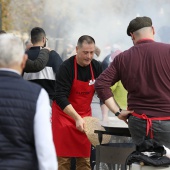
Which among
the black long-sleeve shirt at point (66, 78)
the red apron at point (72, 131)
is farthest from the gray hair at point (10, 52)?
the red apron at point (72, 131)

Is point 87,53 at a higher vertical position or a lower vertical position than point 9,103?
higher

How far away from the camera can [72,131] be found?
317 inches

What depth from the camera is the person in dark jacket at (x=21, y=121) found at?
14.4 ft

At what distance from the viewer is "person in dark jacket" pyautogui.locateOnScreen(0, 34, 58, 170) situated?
4.38 meters

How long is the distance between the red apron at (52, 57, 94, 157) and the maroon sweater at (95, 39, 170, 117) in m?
1.72

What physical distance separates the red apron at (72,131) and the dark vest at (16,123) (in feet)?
11.5

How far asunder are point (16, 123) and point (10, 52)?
1.51 feet

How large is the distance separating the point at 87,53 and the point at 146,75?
1.78 m

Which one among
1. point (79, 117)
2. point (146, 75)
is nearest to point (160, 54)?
point (146, 75)

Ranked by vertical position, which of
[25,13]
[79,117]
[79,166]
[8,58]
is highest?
[25,13]

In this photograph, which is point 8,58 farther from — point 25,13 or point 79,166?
point 25,13

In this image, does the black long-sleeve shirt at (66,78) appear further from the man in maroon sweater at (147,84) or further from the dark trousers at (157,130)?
the dark trousers at (157,130)

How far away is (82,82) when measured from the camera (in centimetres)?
790

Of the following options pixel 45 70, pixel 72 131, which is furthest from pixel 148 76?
pixel 45 70
